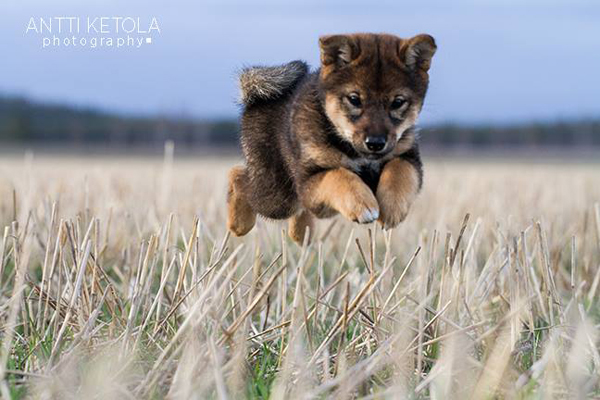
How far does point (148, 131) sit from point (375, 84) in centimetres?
6972

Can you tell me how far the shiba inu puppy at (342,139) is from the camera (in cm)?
385

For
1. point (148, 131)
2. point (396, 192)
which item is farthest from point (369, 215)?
point (148, 131)

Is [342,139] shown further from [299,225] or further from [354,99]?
[299,225]

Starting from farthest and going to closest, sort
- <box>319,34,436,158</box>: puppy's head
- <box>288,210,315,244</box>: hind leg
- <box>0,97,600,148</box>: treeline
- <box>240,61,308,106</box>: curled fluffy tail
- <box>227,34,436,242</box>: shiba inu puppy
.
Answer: <box>0,97,600,148</box>: treeline
<box>288,210,315,244</box>: hind leg
<box>240,61,308,106</box>: curled fluffy tail
<box>319,34,436,158</box>: puppy's head
<box>227,34,436,242</box>: shiba inu puppy

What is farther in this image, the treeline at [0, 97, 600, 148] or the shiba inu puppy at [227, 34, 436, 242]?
the treeline at [0, 97, 600, 148]

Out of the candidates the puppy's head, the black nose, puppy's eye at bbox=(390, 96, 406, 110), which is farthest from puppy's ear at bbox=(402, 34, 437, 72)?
the black nose

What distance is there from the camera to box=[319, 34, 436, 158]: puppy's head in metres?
3.98

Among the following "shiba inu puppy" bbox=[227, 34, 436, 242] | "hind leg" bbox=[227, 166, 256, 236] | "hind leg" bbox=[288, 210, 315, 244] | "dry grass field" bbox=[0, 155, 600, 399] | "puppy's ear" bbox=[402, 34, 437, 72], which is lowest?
"dry grass field" bbox=[0, 155, 600, 399]

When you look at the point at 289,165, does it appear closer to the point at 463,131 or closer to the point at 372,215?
the point at 372,215

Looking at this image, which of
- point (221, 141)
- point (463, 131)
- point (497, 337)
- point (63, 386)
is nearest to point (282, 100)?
point (497, 337)

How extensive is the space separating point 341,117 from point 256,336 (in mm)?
1116

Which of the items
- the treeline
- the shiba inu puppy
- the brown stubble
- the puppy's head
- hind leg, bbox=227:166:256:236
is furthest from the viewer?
the treeline

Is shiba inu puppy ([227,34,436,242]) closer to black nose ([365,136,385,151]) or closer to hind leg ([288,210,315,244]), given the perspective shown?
black nose ([365,136,385,151])

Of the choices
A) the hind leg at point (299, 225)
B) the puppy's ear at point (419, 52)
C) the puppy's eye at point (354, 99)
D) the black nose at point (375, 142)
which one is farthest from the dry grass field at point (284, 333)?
the puppy's ear at point (419, 52)
